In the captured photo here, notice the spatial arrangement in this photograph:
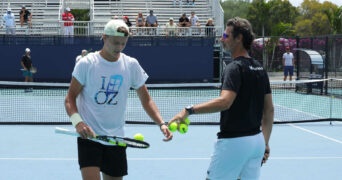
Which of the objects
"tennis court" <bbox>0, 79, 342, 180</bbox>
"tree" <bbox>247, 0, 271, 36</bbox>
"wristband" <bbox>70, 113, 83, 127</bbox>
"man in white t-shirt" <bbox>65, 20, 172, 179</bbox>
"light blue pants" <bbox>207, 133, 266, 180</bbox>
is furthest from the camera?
"tree" <bbox>247, 0, 271, 36</bbox>

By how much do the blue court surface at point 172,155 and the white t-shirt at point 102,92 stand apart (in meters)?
3.12

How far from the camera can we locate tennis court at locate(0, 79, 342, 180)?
8.64m

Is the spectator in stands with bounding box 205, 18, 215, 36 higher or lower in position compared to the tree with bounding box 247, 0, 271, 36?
lower

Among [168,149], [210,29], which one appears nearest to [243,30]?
[168,149]

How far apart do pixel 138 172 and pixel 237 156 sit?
4.11 meters

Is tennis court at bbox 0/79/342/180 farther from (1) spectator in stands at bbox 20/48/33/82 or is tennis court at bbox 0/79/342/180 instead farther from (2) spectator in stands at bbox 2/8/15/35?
(2) spectator in stands at bbox 2/8/15/35

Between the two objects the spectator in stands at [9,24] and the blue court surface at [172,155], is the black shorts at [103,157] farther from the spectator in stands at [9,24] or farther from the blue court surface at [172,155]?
the spectator in stands at [9,24]

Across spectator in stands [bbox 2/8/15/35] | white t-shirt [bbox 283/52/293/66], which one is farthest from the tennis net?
spectator in stands [bbox 2/8/15/35]

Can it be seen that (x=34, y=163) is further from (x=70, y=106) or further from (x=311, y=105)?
(x=311, y=105)

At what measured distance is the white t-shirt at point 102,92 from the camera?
510 cm

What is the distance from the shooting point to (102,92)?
514 centimetres

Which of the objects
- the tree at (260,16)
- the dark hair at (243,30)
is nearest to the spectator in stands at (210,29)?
the dark hair at (243,30)

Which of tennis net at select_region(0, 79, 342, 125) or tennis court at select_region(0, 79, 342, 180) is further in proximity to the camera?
tennis net at select_region(0, 79, 342, 125)

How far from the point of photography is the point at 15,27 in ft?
92.0
